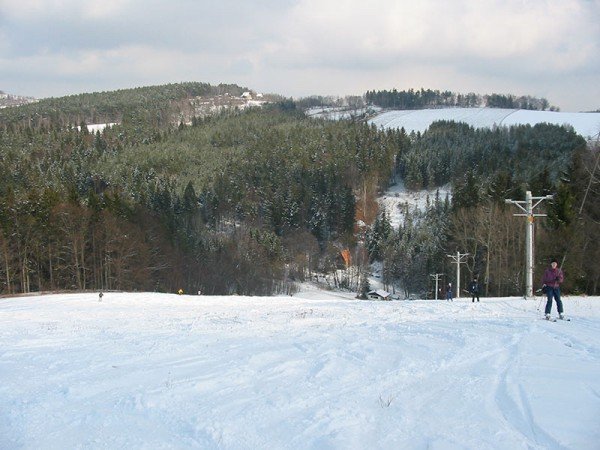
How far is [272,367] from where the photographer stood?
9117 millimetres

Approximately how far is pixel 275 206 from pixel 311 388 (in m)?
113

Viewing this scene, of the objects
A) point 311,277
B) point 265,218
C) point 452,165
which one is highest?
point 452,165

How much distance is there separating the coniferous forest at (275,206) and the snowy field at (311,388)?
83.0 feet

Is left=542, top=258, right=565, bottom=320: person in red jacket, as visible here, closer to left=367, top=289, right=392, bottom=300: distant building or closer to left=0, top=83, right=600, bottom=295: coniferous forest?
left=0, top=83, right=600, bottom=295: coniferous forest

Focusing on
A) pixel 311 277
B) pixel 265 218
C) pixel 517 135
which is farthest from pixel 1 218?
pixel 517 135

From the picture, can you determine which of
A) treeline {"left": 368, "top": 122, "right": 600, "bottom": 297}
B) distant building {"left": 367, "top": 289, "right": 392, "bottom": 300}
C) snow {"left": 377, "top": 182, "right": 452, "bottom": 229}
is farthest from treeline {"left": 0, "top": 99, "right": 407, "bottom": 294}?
distant building {"left": 367, "top": 289, "right": 392, "bottom": 300}

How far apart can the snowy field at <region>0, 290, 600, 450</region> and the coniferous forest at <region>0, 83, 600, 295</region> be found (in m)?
25.3

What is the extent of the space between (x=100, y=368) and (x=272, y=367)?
3284 millimetres

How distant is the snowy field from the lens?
6.13m

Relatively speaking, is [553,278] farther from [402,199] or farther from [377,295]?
[402,199]

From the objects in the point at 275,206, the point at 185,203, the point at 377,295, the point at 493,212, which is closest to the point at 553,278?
the point at 493,212

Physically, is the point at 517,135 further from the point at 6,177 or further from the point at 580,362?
the point at 580,362

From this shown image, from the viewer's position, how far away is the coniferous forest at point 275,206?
5062 centimetres

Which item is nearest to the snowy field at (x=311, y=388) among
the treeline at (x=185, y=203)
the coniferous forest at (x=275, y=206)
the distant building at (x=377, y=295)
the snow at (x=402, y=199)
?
the coniferous forest at (x=275, y=206)
